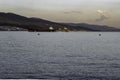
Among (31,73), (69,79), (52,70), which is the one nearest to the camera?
(69,79)

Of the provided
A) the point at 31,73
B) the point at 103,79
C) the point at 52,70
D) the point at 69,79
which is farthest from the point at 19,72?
the point at 103,79

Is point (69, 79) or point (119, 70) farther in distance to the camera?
point (119, 70)

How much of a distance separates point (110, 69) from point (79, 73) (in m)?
7.71

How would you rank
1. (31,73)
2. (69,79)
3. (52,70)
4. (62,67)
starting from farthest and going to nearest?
(62,67), (52,70), (31,73), (69,79)

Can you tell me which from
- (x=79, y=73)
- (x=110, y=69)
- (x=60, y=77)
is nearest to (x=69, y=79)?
(x=60, y=77)

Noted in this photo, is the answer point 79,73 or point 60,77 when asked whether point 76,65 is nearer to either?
point 79,73

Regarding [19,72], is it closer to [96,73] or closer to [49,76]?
[49,76]

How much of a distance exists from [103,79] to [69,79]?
4.83 m

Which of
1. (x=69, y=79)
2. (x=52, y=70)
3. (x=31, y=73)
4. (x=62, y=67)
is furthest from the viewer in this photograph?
(x=62, y=67)

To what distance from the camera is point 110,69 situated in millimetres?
60844

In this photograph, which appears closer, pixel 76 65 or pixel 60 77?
pixel 60 77

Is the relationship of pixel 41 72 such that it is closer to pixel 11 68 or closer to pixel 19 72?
pixel 19 72

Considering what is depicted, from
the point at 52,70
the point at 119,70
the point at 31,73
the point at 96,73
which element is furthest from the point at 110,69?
Result: the point at 31,73

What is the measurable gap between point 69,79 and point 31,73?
7934 mm
